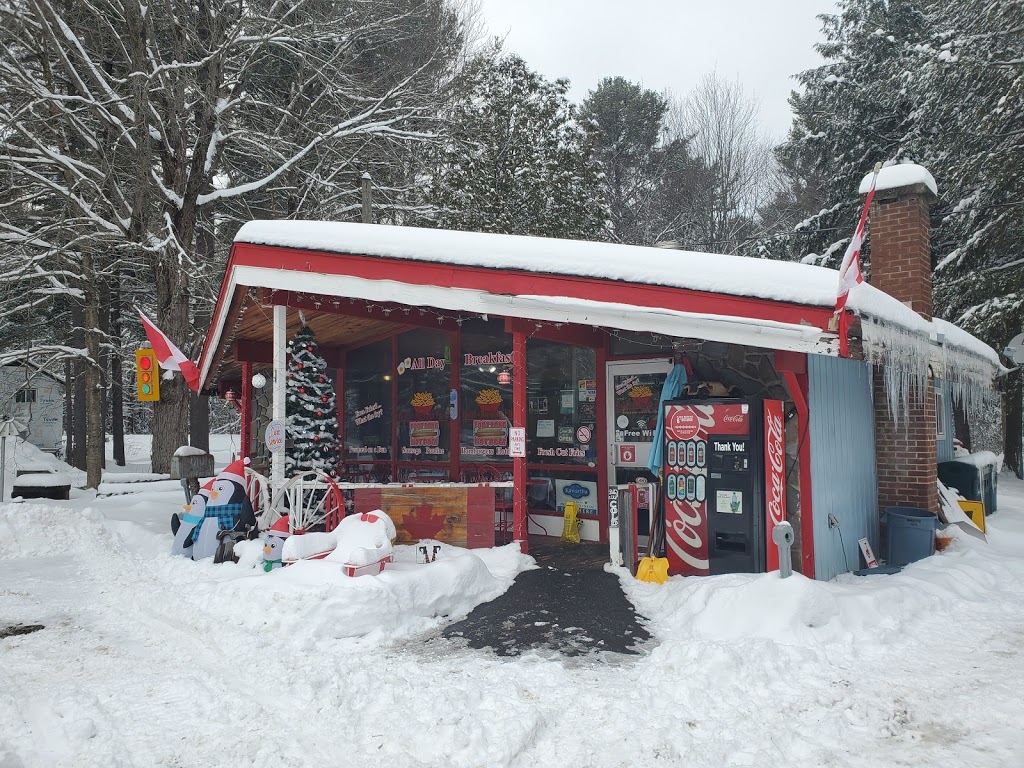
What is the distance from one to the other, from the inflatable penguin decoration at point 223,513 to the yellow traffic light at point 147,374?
6.07 m

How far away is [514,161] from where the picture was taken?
57.7 feet

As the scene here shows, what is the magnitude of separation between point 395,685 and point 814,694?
8.86 ft

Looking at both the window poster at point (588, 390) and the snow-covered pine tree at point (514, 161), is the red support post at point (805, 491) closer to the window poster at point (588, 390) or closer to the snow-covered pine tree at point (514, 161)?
the window poster at point (588, 390)

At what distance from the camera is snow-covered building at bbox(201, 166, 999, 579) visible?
625cm

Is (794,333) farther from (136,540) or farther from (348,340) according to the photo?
(136,540)

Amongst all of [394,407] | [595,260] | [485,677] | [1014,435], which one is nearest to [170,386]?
[394,407]

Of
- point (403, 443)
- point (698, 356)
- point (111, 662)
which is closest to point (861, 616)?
point (698, 356)

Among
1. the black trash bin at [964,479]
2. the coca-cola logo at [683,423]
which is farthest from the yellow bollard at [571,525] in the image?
the black trash bin at [964,479]

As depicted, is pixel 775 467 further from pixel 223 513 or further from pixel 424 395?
pixel 223 513

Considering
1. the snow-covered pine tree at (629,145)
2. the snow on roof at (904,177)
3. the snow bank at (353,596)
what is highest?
the snow-covered pine tree at (629,145)

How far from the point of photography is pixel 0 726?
12.1 feet

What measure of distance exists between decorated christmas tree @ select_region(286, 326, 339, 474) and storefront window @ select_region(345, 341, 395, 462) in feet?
5.38

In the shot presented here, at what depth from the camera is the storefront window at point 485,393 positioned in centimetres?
1017

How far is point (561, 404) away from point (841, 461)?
12.3 feet
